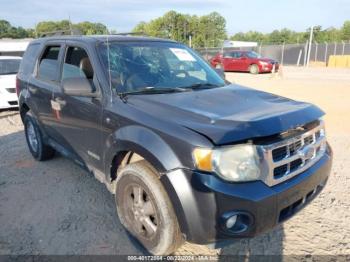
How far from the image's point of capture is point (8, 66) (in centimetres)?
1027

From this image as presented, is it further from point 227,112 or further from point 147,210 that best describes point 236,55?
point 147,210

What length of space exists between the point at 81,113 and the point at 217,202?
1.90 m

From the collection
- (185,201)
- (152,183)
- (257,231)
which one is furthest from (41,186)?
(257,231)

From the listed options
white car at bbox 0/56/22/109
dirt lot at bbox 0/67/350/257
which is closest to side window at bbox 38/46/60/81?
dirt lot at bbox 0/67/350/257

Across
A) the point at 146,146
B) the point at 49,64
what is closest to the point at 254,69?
the point at 49,64

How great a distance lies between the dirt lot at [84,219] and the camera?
3141 millimetres

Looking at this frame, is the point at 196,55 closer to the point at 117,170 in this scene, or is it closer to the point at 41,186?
the point at 117,170

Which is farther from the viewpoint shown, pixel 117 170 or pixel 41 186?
pixel 41 186

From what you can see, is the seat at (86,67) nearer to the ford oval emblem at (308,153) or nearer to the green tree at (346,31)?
the ford oval emblem at (308,153)

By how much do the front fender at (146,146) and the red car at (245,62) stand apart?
1933 centimetres

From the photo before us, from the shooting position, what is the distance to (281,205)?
258 cm

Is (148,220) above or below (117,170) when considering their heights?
below

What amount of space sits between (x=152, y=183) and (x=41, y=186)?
94.0 inches

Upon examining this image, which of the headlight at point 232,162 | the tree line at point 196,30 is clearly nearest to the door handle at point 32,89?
the headlight at point 232,162
